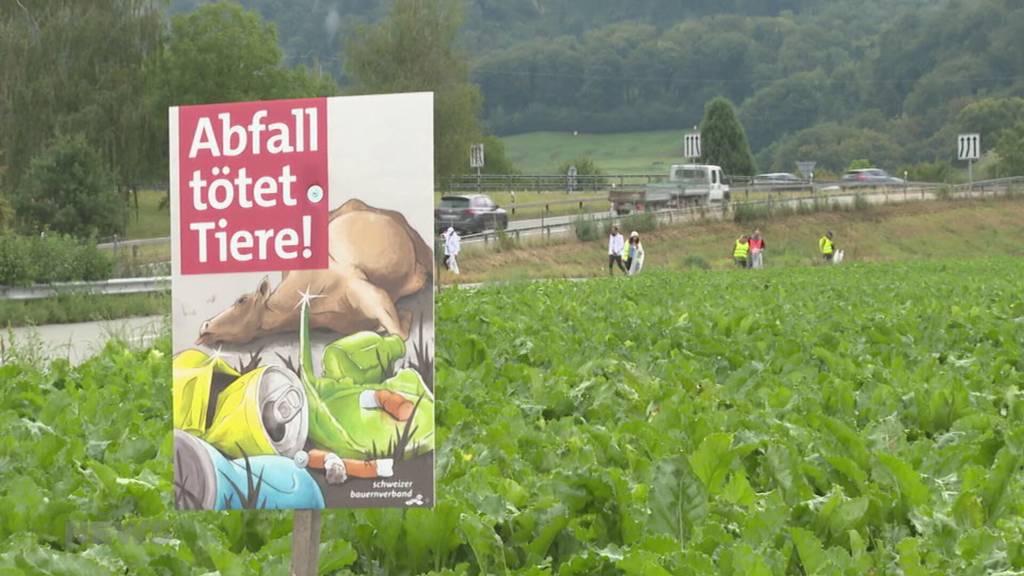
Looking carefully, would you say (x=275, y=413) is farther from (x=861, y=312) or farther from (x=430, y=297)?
(x=861, y=312)

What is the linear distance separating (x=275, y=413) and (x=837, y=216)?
5877cm

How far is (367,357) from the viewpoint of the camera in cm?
285

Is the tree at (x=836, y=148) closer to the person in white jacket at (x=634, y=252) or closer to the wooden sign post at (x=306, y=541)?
the person in white jacket at (x=634, y=252)

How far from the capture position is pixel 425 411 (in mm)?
2873

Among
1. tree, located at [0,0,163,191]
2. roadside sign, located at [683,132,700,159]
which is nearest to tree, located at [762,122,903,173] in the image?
roadside sign, located at [683,132,700,159]

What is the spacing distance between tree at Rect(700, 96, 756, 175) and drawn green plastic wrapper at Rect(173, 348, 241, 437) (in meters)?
104

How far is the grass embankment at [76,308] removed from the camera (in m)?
21.3

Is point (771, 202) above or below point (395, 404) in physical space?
above

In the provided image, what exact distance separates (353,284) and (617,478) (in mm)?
1456

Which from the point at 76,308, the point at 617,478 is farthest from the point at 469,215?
the point at 617,478

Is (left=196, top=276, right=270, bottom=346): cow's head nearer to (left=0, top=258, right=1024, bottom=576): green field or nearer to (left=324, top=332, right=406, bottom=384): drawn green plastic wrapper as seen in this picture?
(left=324, top=332, right=406, bottom=384): drawn green plastic wrapper

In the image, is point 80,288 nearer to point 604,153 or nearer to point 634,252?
point 634,252

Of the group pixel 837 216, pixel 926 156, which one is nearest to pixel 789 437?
pixel 837 216

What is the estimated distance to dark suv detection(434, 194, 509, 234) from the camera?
4794 centimetres
